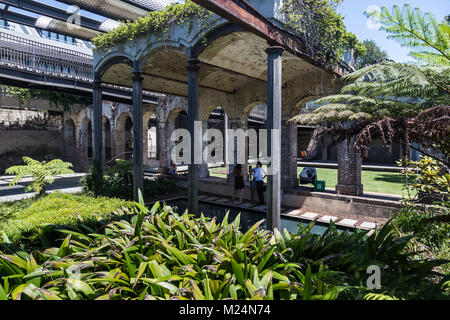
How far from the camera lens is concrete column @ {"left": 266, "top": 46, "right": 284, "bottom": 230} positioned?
586 centimetres

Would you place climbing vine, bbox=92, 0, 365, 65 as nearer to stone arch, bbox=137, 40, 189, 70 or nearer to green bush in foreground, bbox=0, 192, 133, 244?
stone arch, bbox=137, 40, 189, 70

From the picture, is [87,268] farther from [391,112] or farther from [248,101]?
[248,101]

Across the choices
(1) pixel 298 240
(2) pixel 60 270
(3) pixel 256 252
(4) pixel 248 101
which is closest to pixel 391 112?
(1) pixel 298 240

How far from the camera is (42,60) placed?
12.7m

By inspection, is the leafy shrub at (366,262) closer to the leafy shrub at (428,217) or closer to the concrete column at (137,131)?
the leafy shrub at (428,217)

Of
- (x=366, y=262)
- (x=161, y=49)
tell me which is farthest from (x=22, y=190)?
(x=366, y=262)

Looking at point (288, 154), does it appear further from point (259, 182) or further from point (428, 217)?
point (428, 217)

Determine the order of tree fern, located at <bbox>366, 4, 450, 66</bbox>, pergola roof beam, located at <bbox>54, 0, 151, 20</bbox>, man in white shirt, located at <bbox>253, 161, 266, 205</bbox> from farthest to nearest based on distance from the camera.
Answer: pergola roof beam, located at <bbox>54, 0, 151, 20</bbox> < man in white shirt, located at <bbox>253, 161, 266, 205</bbox> < tree fern, located at <bbox>366, 4, 450, 66</bbox>

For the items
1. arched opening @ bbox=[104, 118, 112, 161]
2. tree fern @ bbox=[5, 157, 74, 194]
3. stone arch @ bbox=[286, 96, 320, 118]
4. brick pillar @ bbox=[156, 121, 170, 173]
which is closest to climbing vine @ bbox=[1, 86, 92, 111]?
arched opening @ bbox=[104, 118, 112, 161]

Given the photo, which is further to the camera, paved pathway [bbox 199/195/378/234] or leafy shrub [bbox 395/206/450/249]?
paved pathway [bbox 199/195/378/234]

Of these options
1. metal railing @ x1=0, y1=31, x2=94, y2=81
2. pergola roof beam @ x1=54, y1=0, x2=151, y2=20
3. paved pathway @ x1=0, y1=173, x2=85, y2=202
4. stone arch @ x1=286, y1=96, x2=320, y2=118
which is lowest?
paved pathway @ x1=0, y1=173, x2=85, y2=202

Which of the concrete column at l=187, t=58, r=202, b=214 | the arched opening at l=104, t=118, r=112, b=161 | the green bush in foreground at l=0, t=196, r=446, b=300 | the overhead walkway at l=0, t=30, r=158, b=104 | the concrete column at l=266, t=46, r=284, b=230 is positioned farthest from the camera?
the arched opening at l=104, t=118, r=112, b=161

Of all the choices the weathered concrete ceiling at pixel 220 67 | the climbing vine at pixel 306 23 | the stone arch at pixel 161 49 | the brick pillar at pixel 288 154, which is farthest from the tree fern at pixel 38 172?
the brick pillar at pixel 288 154

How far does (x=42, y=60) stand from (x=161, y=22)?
8.35 meters
